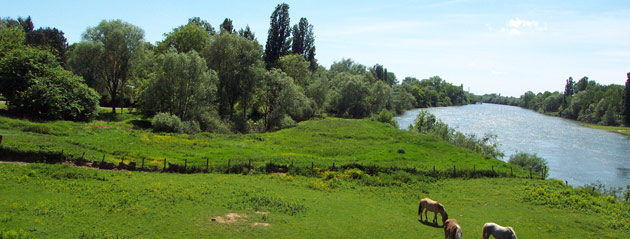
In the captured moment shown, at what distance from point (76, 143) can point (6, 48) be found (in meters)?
33.4

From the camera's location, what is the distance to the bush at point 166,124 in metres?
54.4

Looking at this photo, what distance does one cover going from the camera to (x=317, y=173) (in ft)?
124

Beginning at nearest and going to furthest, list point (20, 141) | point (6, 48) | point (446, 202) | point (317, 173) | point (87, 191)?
point (87, 191) < point (446, 202) < point (20, 141) < point (317, 173) < point (6, 48)

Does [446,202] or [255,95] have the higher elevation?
[255,95]

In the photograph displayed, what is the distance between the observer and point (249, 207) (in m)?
26.0

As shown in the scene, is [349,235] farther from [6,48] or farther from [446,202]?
[6,48]

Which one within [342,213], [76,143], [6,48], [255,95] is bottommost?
[342,213]

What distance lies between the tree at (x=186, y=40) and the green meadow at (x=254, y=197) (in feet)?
125

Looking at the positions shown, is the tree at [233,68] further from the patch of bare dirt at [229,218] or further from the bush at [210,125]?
the patch of bare dirt at [229,218]

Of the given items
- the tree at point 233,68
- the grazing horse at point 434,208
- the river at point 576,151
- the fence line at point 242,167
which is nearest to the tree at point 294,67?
the tree at point 233,68

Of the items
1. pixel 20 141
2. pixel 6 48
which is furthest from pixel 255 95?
pixel 20 141

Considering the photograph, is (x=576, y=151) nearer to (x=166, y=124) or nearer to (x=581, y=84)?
(x=166, y=124)

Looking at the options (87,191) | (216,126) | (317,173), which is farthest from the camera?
(216,126)

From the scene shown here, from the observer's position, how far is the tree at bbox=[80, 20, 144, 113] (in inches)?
2569
